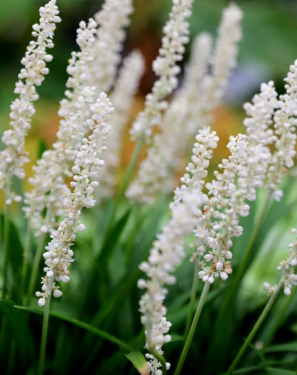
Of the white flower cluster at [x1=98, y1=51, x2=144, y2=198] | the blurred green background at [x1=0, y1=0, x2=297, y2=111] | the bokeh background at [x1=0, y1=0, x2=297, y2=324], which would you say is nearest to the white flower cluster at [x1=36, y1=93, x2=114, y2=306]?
the white flower cluster at [x1=98, y1=51, x2=144, y2=198]

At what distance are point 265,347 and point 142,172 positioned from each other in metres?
0.63

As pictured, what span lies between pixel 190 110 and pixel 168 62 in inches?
18.6

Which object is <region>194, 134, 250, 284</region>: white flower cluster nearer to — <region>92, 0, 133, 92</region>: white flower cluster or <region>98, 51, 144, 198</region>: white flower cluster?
<region>92, 0, 133, 92</region>: white flower cluster

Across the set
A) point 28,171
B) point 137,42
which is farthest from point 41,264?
point 137,42

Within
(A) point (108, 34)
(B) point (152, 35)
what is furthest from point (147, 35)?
(A) point (108, 34)

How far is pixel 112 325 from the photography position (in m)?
1.23

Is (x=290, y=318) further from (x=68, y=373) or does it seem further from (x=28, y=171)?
(x=28, y=171)

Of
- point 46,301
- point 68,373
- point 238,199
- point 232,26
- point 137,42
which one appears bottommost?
point 68,373

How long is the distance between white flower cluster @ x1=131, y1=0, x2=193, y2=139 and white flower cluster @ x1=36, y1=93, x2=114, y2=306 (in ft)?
1.37

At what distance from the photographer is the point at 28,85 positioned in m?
0.91

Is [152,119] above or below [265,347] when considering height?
above

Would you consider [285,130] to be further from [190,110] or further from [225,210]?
[190,110]

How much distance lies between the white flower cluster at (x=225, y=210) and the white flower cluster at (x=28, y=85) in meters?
0.36

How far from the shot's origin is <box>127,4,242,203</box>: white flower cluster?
1.52m
